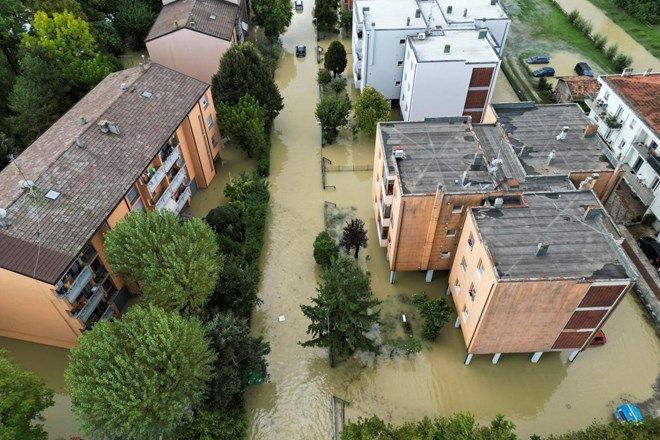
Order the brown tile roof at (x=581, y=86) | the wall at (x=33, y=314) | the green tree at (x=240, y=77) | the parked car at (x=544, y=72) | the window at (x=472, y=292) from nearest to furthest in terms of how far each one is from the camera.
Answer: the wall at (x=33, y=314) < the window at (x=472, y=292) < the green tree at (x=240, y=77) < the brown tile roof at (x=581, y=86) < the parked car at (x=544, y=72)

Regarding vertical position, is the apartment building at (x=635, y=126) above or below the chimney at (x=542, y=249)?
below

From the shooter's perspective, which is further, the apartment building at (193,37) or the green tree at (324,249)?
the apartment building at (193,37)

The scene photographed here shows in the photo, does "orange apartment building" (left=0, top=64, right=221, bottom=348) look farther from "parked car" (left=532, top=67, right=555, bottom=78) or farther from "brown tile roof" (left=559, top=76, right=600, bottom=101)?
"parked car" (left=532, top=67, right=555, bottom=78)

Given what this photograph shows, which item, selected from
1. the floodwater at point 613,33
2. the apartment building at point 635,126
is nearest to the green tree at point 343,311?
the apartment building at point 635,126

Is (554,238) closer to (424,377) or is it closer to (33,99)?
(424,377)

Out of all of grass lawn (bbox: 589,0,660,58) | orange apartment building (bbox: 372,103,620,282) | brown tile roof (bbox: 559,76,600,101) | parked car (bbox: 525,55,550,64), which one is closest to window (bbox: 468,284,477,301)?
orange apartment building (bbox: 372,103,620,282)

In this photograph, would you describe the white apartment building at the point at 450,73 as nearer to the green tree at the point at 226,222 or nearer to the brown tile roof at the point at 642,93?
the brown tile roof at the point at 642,93
